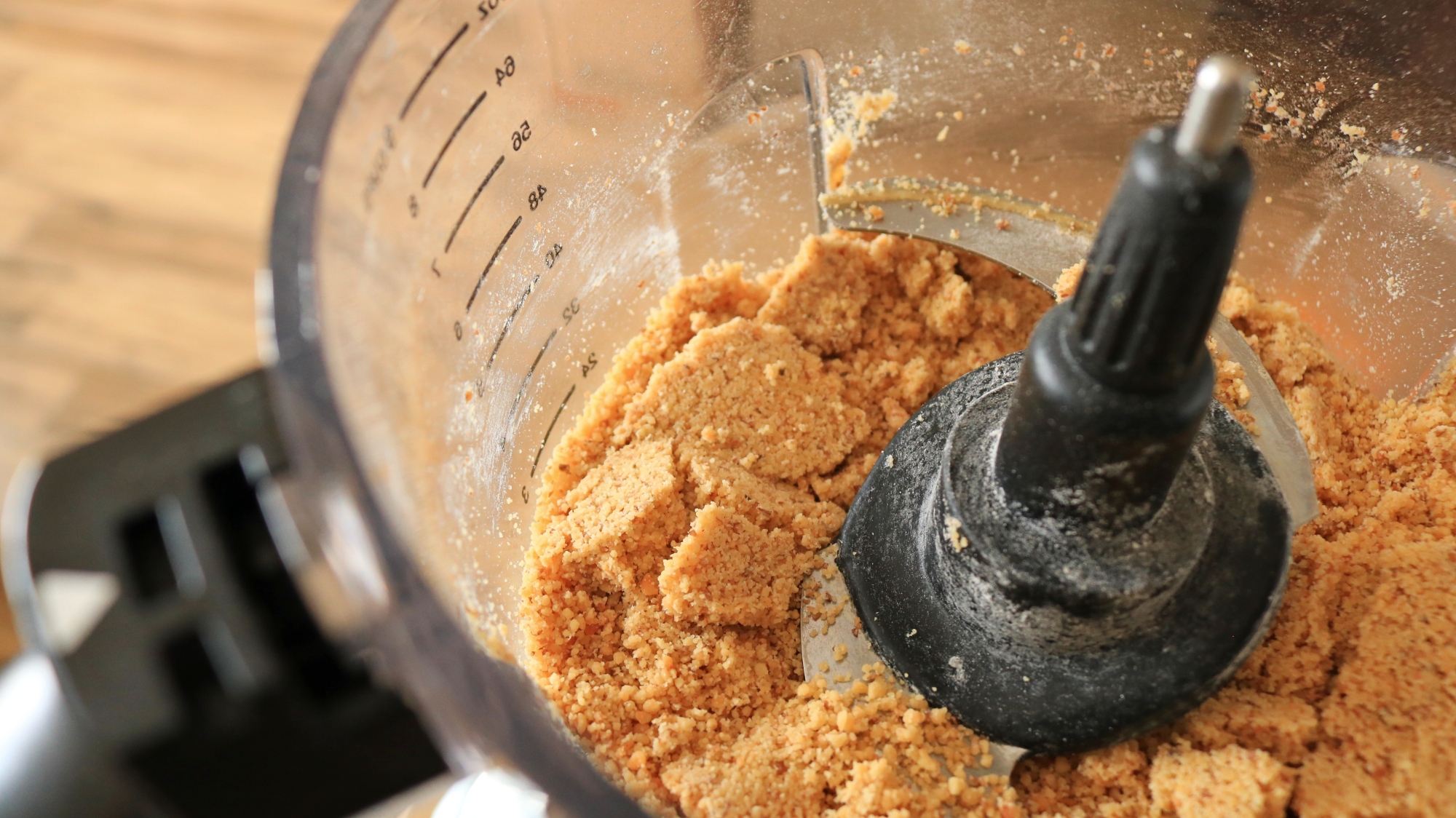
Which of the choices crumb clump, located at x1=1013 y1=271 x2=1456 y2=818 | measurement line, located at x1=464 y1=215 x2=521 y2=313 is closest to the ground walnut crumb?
crumb clump, located at x1=1013 y1=271 x2=1456 y2=818

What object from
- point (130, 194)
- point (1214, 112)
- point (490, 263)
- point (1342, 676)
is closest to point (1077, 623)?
point (1342, 676)

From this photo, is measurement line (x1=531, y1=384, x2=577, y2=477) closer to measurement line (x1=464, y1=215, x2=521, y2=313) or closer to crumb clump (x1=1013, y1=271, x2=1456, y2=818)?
measurement line (x1=464, y1=215, x2=521, y2=313)

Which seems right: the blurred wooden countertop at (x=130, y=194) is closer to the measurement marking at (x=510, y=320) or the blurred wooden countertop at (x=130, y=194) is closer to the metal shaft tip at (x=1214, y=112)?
the measurement marking at (x=510, y=320)

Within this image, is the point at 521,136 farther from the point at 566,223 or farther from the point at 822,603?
the point at 822,603

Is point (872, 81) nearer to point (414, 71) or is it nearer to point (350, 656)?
point (414, 71)

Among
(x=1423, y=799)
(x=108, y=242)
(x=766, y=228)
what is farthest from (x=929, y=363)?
(x=108, y=242)

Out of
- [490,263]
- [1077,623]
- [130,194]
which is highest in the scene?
[130,194]
